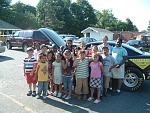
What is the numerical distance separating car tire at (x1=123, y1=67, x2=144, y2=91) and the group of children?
3.46 ft

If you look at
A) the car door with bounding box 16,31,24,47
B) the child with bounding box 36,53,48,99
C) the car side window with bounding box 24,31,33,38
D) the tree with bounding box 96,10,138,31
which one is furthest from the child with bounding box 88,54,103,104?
the tree with bounding box 96,10,138,31

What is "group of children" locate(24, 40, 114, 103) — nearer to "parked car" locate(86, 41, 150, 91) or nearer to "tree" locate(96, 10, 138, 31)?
"parked car" locate(86, 41, 150, 91)

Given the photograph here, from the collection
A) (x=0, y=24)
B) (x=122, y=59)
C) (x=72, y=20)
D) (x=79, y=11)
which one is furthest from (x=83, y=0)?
(x=122, y=59)

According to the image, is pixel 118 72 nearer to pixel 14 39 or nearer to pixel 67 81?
pixel 67 81

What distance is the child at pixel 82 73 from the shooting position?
8.45 metres

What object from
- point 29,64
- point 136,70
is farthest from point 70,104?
point 136,70

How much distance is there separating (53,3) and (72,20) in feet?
26.3

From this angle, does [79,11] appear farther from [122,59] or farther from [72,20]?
[122,59]

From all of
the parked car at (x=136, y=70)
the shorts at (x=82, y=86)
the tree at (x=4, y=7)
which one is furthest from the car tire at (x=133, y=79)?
the tree at (x=4, y=7)

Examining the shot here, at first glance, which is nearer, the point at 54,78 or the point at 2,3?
the point at 54,78

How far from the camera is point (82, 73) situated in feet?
27.8

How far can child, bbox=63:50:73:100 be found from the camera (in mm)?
8578

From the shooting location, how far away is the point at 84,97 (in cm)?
867

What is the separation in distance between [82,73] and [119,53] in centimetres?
141
